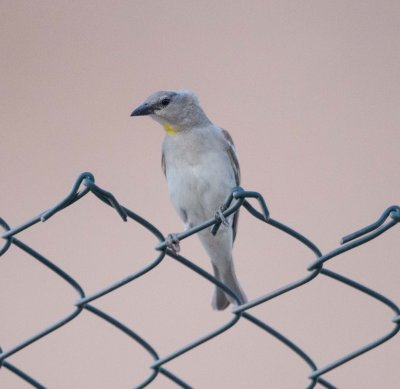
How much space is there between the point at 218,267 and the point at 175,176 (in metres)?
0.49

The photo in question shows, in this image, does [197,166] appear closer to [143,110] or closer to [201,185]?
[201,185]

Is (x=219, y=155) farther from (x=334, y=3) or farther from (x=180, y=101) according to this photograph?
(x=334, y=3)

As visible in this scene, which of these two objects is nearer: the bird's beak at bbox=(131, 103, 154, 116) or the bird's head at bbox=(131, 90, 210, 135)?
the bird's beak at bbox=(131, 103, 154, 116)

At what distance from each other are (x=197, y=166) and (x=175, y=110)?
269 mm

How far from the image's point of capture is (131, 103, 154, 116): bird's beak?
123 inches

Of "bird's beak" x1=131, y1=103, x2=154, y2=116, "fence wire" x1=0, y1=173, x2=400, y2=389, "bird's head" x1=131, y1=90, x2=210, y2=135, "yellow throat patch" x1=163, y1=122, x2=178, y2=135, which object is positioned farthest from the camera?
"yellow throat patch" x1=163, y1=122, x2=178, y2=135

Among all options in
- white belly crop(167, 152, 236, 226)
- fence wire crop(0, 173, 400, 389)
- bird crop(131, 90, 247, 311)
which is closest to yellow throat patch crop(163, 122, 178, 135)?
bird crop(131, 90, 247, 311)

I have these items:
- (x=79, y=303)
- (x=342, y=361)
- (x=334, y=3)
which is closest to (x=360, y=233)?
(x=342, y=361)

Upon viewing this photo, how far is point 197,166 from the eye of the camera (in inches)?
128

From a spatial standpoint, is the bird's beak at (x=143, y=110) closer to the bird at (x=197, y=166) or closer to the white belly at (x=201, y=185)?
the bird at (x=197, y=166)

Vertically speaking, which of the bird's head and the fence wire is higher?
the bird's head

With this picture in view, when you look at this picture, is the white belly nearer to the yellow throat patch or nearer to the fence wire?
the yellow throat patch

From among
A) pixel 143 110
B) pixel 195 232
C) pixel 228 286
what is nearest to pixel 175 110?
pixel 143 110

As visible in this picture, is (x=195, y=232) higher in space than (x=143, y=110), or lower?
lower
